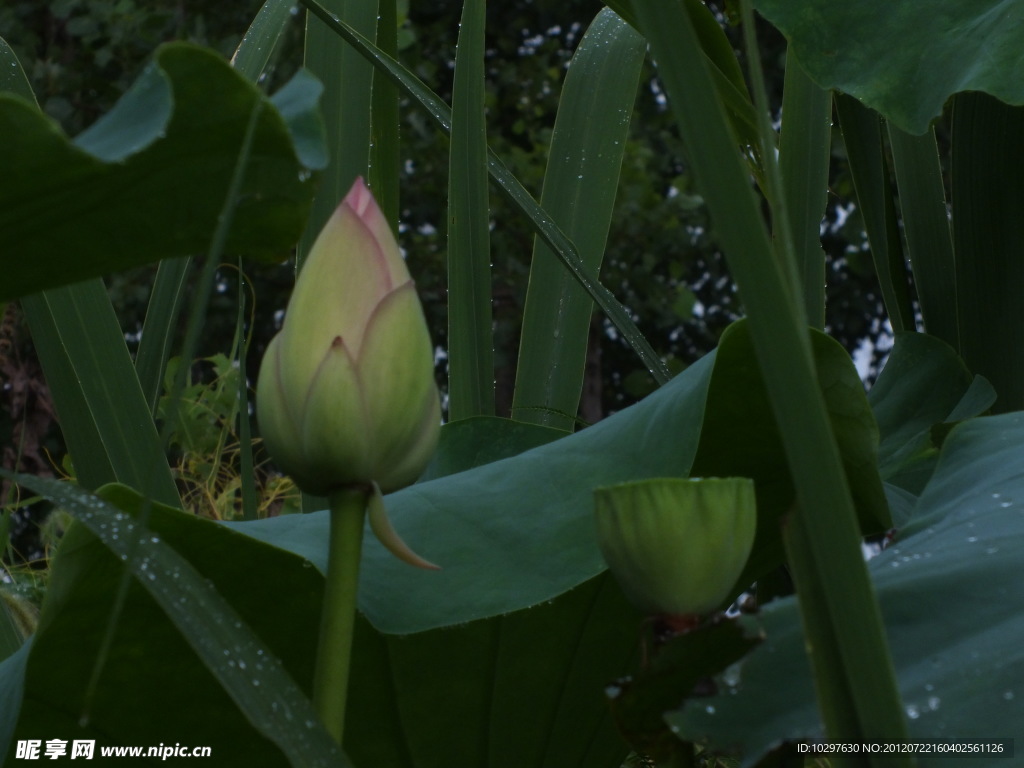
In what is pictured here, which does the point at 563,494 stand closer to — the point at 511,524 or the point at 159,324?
the point at 511,524

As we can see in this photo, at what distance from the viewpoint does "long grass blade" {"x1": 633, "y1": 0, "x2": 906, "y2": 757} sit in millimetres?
145

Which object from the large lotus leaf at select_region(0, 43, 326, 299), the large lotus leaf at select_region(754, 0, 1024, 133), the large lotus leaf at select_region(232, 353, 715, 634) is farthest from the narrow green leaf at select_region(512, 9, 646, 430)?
the large lotus leaf at select_region(0, 43, 326, 299)

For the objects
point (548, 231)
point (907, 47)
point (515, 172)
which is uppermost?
point (515, 172)

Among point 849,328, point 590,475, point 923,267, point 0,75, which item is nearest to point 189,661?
point 590,475

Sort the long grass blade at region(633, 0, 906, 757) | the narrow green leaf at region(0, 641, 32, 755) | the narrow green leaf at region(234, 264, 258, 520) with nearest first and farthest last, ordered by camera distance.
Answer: the long grass blade at region(633, 0, 906, 757)
the narrow green leaf at region(0, 641, 32, 755)
the narrow green leaf at region(234, 264, 258, 520)

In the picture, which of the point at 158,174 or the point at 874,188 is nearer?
the point at 158,174

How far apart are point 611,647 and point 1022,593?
5.6 inches

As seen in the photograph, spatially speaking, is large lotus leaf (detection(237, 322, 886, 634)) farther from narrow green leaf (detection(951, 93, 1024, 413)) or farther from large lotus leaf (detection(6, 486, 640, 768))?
narrow green leaf (detection(951, 93, 1024, 413))

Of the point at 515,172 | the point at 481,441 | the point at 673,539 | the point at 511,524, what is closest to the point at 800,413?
the point at 673,539

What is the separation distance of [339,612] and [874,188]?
1.76 feet

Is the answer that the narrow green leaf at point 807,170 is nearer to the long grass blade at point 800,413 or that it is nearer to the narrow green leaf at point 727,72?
the narrow green leaf at point 727,72

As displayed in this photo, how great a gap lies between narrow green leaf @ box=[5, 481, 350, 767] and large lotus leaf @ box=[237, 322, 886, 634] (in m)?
0.10

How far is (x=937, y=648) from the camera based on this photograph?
0.26m

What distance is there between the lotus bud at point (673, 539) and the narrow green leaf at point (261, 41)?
0.48m
